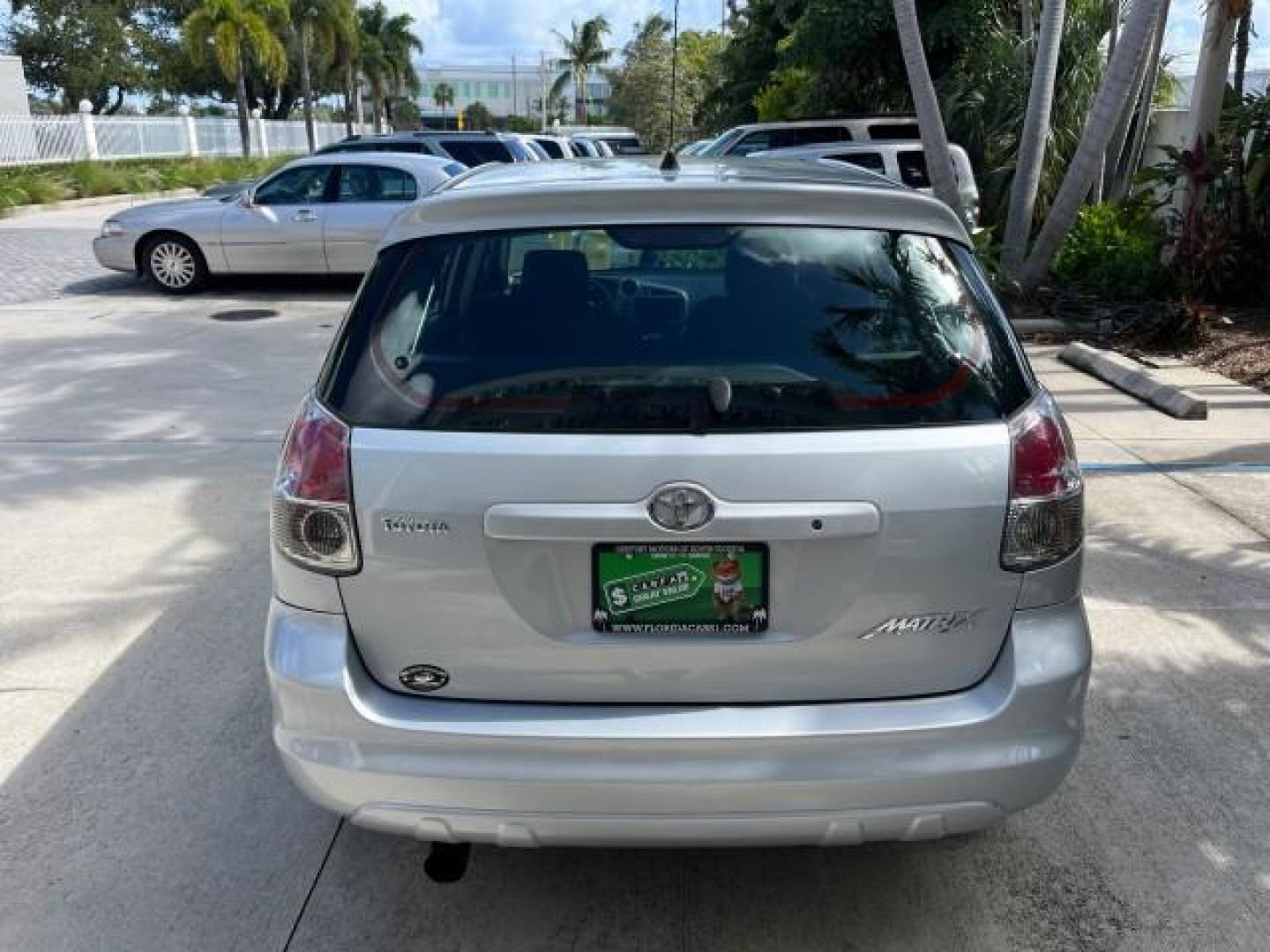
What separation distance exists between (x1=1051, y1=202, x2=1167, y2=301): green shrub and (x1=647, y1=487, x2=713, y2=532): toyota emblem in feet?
33.9

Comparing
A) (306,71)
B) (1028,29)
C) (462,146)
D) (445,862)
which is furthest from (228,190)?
(306,71)

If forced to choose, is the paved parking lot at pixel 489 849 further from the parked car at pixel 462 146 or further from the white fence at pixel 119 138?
the white fence at pixel 119 138

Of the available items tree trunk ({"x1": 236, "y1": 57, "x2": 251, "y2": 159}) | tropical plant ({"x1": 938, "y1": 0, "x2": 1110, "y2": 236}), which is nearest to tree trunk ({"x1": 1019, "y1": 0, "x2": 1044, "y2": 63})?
tropical plant ({"x1": 938, "y1": 0, "x2": 1110, "y2": 236})

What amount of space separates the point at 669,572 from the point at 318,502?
771 millimetres

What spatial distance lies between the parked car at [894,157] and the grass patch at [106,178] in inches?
659

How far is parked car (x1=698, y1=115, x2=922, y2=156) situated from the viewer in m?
14.8

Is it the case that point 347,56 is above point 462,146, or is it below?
above

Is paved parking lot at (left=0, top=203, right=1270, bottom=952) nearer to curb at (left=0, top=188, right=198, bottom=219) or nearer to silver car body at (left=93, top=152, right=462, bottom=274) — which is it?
silver car body at (left=93, top=152, right=462, bottom=274)

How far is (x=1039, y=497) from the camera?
247 cm

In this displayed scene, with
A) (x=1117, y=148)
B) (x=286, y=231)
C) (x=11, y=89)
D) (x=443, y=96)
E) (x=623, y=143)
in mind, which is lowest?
(x=286, y=231)

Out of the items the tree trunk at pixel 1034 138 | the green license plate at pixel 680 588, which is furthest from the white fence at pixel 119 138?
the green license plate at pixel 680 588

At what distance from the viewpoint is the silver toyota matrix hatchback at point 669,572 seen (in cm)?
234

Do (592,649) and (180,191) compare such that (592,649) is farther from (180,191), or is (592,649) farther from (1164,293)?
(180,191)

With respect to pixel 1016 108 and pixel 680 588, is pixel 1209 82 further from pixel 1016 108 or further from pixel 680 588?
pixel 680 588
